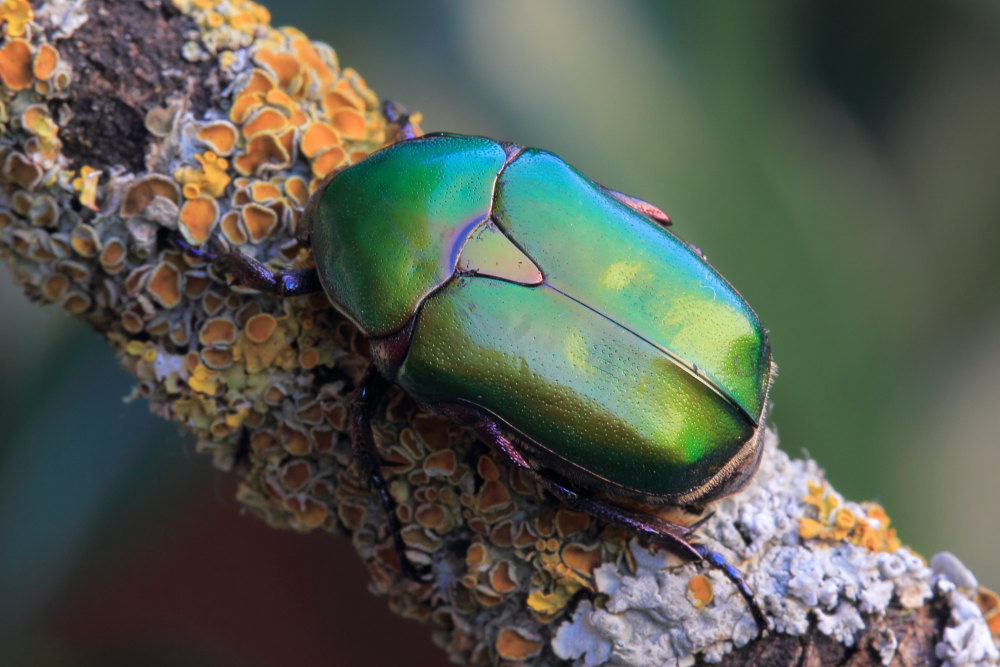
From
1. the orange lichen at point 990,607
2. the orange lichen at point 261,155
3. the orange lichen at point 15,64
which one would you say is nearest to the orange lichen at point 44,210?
the orange lichen at point 15,64

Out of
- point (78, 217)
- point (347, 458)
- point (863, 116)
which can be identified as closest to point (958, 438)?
point (863, 116)

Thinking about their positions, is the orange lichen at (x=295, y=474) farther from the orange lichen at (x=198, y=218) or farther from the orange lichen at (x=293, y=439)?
Answer: the orange lichen at (x=198, y=218)

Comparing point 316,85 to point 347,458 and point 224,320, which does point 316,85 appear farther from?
→ point 347,458

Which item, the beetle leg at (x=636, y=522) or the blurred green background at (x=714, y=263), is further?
the blurred green background at (x=714, y=263)

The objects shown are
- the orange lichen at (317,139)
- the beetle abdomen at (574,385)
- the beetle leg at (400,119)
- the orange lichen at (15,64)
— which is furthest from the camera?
the beetle leg at (400,119)

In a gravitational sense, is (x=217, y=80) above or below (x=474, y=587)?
Result: above

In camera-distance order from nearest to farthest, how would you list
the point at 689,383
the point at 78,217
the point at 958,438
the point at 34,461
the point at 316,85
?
the point at 689,383, the point at 78,217, the point at 316,85, the point at 34,461, the point at 958,438

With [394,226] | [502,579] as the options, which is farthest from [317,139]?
[502,579]

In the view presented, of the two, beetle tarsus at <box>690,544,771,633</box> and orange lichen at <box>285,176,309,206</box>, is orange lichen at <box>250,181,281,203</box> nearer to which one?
orange lichen at <box>285,176,309,206</box>
